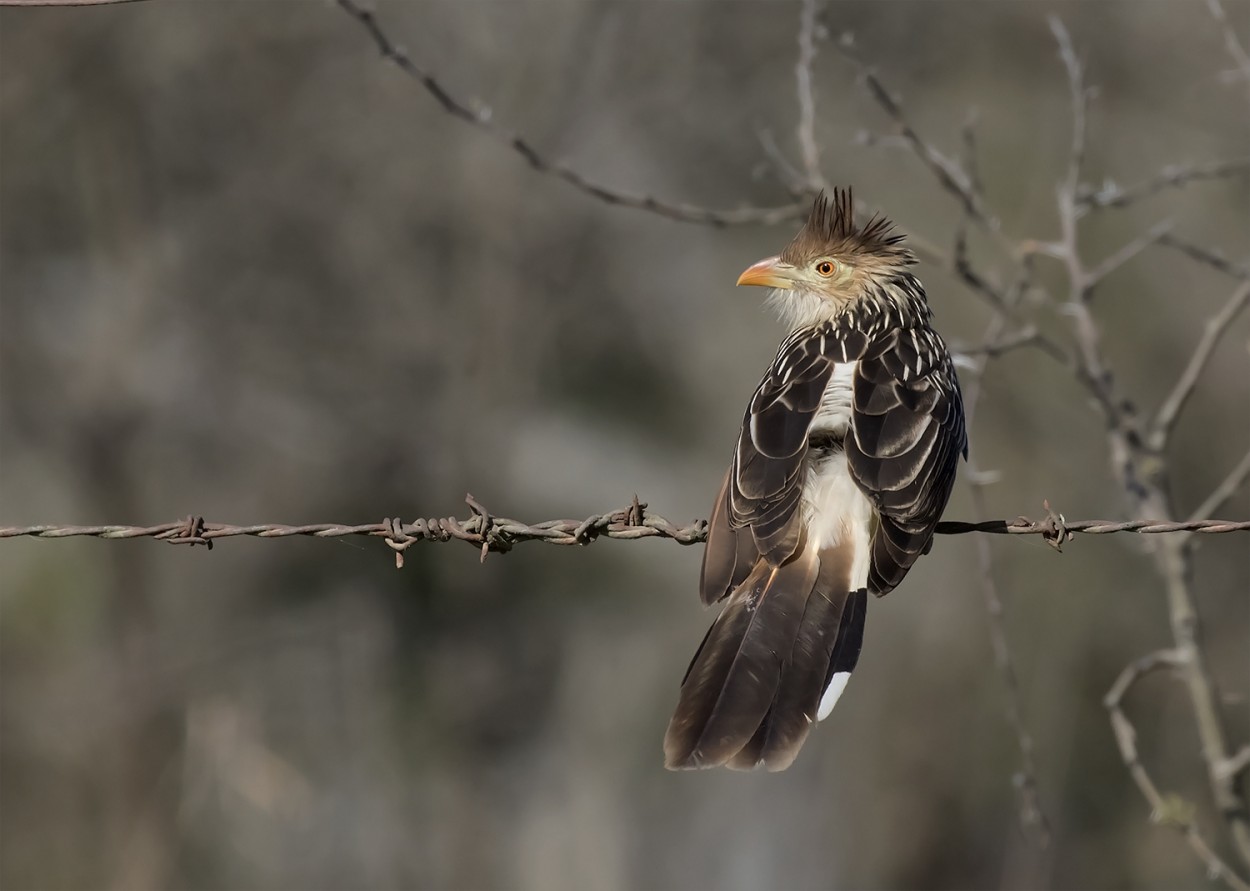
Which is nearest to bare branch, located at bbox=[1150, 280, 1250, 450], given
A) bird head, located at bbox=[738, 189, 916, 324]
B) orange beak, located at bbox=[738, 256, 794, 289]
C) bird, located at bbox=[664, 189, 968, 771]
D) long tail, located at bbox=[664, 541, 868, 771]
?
bird, located at bbox=[664, 189, 968, 771]

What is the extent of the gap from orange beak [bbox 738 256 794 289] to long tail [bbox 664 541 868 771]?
1.92 m

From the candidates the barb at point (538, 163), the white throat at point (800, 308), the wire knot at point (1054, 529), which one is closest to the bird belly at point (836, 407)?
the wire knot at point (1054, 529)

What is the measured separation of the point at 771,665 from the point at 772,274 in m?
2.48

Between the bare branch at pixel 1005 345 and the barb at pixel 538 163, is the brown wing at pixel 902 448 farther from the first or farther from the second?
the barb at pixel 538 163

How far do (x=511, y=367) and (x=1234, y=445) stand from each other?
22.2 ft

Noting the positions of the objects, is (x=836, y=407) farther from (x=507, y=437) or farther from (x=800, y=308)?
(x=507, y=437)

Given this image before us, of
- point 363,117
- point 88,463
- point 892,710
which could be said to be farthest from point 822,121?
point 88,463

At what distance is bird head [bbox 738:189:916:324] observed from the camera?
6.64 metres

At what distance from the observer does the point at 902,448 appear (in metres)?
5.04

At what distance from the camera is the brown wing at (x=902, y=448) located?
4859 mm

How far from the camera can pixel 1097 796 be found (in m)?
15.3

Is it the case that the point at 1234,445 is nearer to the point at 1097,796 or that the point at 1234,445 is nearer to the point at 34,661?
the point at 1097,796

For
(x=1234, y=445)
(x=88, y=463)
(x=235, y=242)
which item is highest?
(x=235, y=242)

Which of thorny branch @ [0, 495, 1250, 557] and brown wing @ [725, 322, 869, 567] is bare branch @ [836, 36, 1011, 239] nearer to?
brown wing @ [725, 322, 869, 567]
